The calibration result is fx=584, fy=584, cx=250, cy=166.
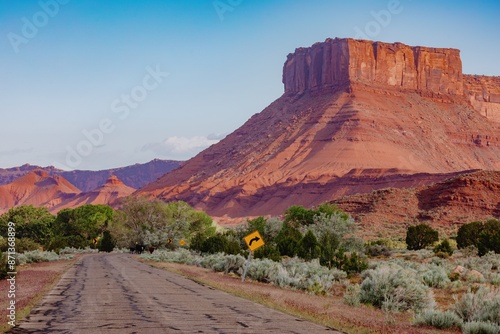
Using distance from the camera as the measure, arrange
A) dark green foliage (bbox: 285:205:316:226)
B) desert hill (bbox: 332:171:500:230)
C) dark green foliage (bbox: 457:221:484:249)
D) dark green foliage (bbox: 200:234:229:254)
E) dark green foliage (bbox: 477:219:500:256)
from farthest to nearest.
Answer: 1. desert hill (bbox: 332:171:500:230)
2. dark green foliage (bbox: 285:205:316:226)
3. dark green foliage (bbox: 457:221:484:249)
4. dark green foliage (bbox: 200:234:229:254)
5. dark green foliage (bbox: 477:219:500:256)

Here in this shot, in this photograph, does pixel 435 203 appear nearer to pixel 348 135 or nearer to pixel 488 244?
pixel 348 135

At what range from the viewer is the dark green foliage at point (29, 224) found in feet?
280

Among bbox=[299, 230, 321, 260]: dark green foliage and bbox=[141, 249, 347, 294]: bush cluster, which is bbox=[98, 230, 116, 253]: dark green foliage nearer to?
bbox=[141, 249, 347, 294]: bush cluster

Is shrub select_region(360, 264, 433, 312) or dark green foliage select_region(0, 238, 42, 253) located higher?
shrub select_region(360, 264, 433, 312)

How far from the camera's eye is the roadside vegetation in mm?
16469

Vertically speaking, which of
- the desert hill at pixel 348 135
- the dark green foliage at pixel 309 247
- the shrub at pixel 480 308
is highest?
the desert hill at pixel 348 135

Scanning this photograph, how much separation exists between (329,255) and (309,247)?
331cm

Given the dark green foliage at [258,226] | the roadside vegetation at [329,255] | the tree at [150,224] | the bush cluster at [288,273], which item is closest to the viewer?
the roadside vegetation at [329,255]

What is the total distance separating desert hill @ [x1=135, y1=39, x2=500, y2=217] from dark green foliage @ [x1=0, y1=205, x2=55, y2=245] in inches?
2035

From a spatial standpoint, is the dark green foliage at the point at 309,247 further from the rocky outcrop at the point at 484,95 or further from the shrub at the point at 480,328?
the rocky outcrop at the point at 484,95

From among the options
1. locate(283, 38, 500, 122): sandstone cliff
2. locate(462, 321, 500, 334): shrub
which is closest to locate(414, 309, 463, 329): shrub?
locate(462, 321, 500, 334): shrub

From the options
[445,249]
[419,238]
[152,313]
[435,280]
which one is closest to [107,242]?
[419,238]

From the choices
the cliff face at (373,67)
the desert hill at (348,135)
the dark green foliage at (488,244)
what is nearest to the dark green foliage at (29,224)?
the desert hill at (348,135)

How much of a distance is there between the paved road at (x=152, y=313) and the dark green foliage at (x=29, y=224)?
70620 millimetres
